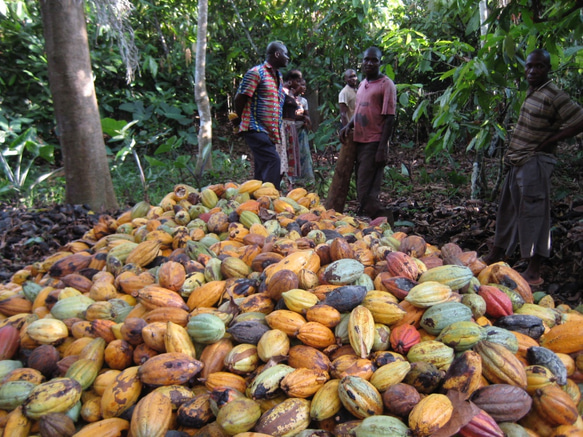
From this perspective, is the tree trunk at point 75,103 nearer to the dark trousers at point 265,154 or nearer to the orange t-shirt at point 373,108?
the dark trousers at point 265,154

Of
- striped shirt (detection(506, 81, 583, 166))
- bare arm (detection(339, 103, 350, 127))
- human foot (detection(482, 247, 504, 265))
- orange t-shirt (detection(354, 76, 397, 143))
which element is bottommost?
human foot (detection(482, 247, 504, 265))

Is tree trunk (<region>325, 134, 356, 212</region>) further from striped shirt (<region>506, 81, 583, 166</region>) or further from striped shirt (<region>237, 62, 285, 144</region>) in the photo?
striped shirt (<region>506, 81, 583, 166</region>)

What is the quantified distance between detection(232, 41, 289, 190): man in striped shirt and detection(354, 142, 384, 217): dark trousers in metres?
0.78

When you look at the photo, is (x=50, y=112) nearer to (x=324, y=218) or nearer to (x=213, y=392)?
(x=324, y=218)

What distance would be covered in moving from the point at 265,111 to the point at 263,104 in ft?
0.21

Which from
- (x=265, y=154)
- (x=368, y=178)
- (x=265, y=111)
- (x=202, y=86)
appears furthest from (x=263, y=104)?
(x=202, y=86)

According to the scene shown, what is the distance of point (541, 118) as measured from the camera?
276 cm

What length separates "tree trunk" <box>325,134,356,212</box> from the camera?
3.95 metres

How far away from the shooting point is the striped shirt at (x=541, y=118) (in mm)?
2646

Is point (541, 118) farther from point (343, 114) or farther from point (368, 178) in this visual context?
point (343, 114)

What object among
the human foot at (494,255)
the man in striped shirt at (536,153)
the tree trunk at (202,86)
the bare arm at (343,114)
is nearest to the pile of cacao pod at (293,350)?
the man in striped shirt at (536,153)

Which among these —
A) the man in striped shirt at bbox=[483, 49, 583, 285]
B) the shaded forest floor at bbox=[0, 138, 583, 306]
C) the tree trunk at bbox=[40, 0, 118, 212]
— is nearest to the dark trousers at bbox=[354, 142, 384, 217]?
the shaded forest floor at bbox=[0, 138, 583, 306]

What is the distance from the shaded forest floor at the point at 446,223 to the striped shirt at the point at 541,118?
979 mm

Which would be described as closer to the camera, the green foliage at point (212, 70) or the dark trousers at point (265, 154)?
the dark trousers at point (265, 154)
